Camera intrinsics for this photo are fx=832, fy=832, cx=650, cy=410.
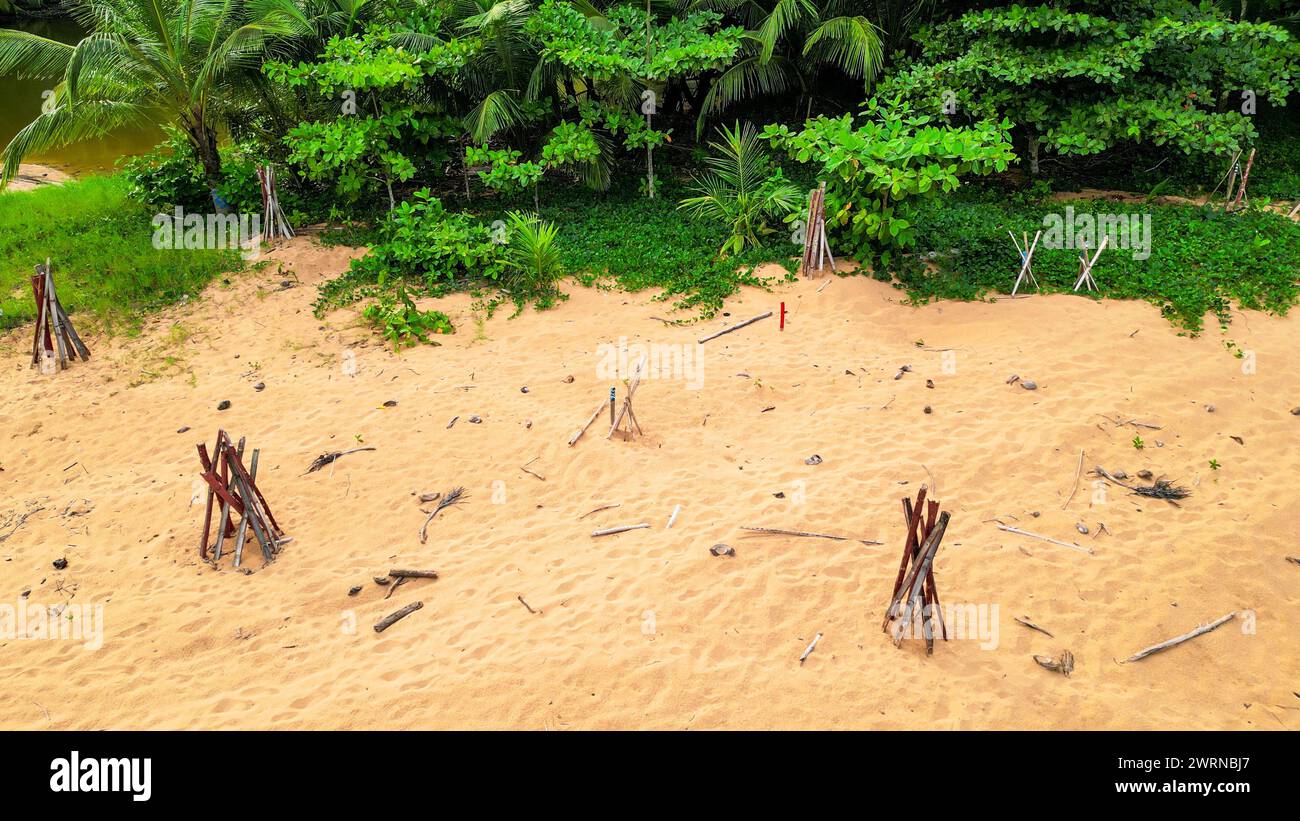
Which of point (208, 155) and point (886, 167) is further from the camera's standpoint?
point (208, 155)

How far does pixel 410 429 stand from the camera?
23.2 ft

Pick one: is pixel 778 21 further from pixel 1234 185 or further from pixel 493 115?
pixel 1234 185

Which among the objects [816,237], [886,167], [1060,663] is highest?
[886,167]

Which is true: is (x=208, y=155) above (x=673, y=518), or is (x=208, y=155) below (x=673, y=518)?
above

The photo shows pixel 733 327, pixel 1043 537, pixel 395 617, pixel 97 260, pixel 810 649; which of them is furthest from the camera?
pixel 97 260

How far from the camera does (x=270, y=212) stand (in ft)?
33.8

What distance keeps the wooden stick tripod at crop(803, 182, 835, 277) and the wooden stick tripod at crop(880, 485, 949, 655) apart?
5114mm

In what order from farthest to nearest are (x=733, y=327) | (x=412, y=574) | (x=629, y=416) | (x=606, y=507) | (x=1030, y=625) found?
(x=733, y=327)
(x=629, y=416)
(x=606, y=507)
(x=412, y=574)
(x=1030, y=625)

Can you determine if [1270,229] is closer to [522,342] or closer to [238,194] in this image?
[522,342]

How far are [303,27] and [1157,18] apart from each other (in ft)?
34.3

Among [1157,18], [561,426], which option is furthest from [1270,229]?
[561,426]

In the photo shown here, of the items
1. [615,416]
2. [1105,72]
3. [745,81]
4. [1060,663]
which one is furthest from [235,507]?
[1105,72]

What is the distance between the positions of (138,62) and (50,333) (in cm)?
362

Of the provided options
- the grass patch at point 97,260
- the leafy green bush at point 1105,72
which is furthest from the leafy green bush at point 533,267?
the leafy green bush at point 1105,72
